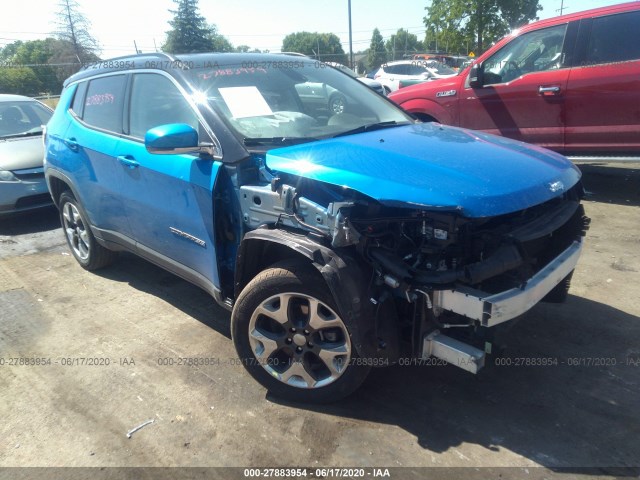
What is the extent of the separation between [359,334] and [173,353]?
1582 mm

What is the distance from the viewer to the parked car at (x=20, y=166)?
6.16m

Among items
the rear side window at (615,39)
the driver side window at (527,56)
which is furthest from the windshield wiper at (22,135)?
the rear side window at (615,39)

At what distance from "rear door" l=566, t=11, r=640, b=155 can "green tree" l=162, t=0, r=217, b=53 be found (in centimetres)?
3662

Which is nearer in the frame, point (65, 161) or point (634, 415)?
point (634, 415)

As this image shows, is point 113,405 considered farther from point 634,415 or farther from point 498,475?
point 634,415

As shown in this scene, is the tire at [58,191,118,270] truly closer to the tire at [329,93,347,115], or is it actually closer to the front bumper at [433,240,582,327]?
the tire at [329,93,347,115]

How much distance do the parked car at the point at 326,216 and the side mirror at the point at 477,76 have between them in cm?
308

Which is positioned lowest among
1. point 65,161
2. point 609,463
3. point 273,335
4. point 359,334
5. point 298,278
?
point 609,463

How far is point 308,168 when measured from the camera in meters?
2.50

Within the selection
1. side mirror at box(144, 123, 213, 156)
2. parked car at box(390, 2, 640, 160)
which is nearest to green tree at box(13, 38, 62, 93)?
parked car at box(390, 2, 640, 160)

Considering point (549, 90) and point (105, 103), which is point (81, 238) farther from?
point (549, 90)

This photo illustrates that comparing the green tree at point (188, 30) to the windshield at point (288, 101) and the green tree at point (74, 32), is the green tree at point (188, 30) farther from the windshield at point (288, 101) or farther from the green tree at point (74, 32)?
the windshield at point (288, 101)

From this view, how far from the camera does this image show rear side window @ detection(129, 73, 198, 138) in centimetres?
324

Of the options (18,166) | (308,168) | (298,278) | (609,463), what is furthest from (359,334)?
(18,166)
